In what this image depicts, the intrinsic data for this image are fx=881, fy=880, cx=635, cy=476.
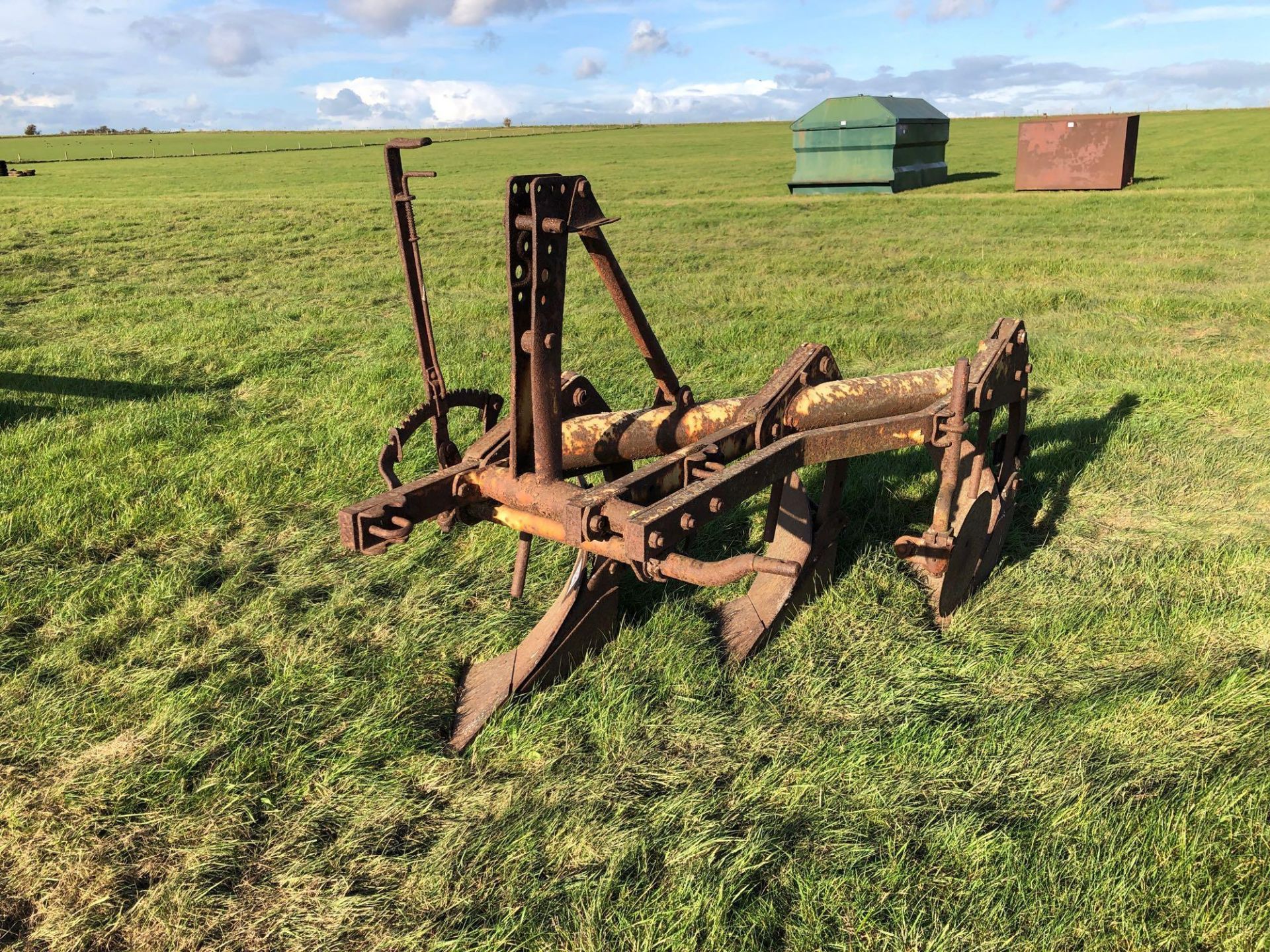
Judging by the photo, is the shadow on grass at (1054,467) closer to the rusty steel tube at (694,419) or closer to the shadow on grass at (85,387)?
the rusty steel tube at (694,419)

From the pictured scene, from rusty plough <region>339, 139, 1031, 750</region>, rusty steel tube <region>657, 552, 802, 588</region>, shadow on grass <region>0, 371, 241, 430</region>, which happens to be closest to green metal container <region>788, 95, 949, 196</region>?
shadow on grass <region>0, 371, 241, 430</region>

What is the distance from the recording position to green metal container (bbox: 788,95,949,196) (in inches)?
833

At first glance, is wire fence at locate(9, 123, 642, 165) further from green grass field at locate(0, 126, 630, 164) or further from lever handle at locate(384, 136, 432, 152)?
lever handle at locate(384, 136, 432, 152)

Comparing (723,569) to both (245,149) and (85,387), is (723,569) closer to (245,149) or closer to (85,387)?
(85,387)

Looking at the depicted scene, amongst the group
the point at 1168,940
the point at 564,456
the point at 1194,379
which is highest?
the point at 564,456

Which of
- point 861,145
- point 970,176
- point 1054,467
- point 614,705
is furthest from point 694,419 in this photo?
point 970,176

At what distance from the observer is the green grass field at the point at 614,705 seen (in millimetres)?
2385

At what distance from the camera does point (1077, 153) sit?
67.9 feet

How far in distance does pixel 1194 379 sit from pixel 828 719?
5.07 m

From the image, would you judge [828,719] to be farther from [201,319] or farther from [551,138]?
[551,138]

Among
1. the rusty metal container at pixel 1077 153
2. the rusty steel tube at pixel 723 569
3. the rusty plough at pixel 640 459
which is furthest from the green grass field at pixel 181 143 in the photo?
the rusty steel tube at pixel 723 569

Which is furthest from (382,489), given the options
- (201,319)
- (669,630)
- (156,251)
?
(156,251)

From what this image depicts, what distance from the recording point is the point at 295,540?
4.54 metres

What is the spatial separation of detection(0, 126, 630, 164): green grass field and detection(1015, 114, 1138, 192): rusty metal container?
1005 inches
